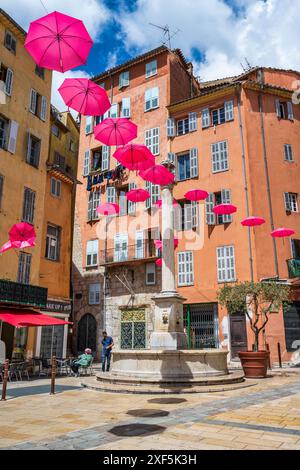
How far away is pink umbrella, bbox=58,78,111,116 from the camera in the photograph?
1023cm

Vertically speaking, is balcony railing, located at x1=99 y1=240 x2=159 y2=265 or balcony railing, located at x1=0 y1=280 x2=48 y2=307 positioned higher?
balcony railing, located at x1=99 y1=240 x2=159 y2=265

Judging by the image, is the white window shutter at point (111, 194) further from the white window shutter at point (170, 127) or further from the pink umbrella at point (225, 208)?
the pink umbrella at point (225, 208)

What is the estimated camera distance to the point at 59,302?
20.9 metres

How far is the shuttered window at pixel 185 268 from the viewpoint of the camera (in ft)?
75.5

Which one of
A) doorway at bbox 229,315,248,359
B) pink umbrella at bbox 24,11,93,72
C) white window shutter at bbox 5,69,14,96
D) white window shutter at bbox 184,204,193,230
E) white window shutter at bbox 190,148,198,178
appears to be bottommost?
doorway at bbox 229,315,248,359

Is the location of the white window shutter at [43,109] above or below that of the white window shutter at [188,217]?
above

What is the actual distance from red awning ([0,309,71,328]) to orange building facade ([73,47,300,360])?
1051 cm

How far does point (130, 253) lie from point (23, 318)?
493 inches

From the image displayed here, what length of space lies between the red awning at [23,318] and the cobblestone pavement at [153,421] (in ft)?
8.13

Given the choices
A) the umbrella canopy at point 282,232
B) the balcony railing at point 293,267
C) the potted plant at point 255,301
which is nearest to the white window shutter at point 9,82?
the potted plant at point 255,301

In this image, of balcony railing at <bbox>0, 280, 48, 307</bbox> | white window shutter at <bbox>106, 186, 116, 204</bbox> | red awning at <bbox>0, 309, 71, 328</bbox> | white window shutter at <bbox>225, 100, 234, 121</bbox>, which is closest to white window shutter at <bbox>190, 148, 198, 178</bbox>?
white window shutter at <bbox>225, 100, 234, 121</bbox>

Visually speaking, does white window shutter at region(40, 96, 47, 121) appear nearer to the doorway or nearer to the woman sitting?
the woman sitting

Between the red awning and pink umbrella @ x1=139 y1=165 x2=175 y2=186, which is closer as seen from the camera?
the red awning
